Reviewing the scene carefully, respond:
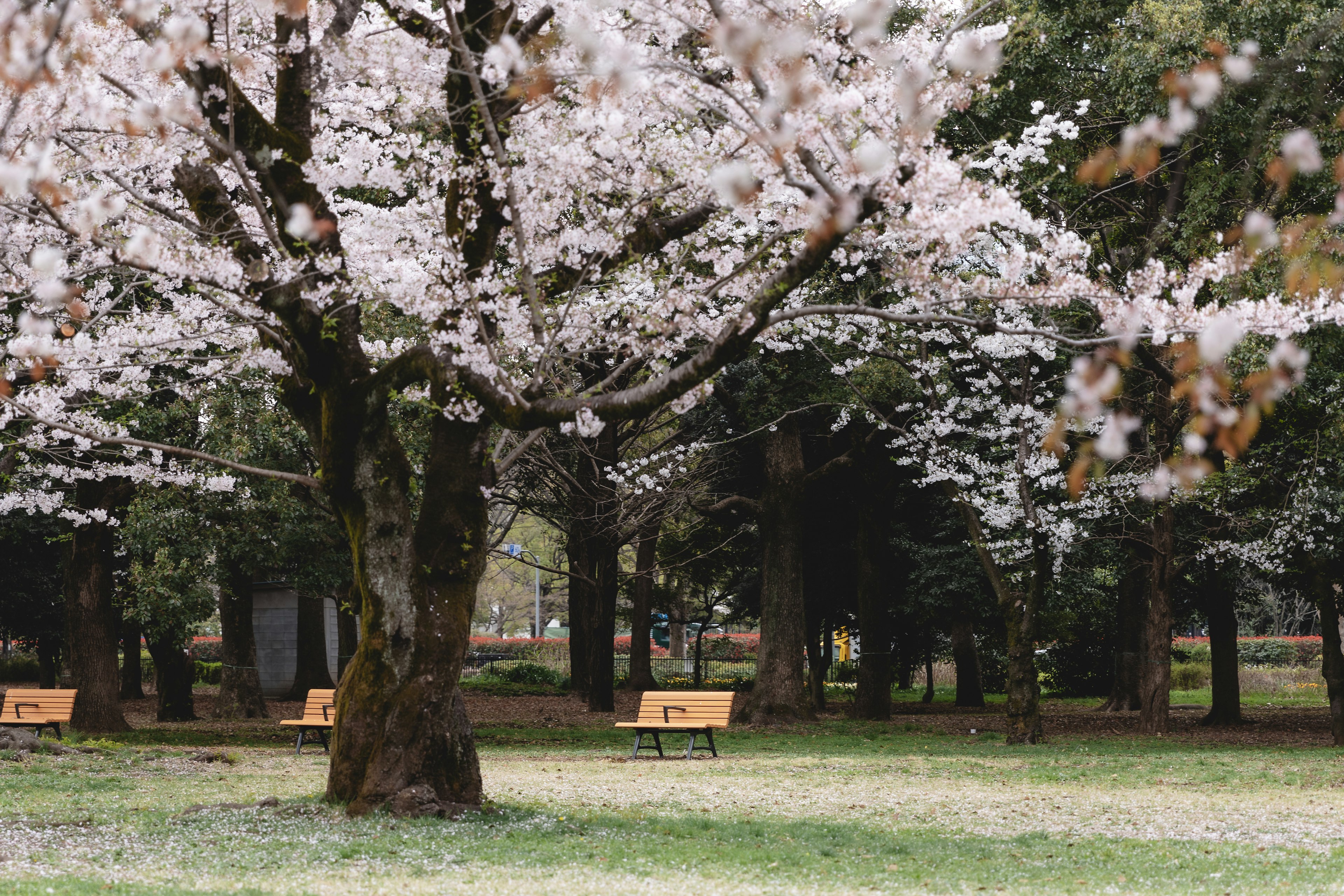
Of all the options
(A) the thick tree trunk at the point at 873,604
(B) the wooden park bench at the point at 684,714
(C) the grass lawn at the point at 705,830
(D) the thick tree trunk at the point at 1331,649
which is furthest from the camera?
(A) the thick tree trunk at the point at 873,604

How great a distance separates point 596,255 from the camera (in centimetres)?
779

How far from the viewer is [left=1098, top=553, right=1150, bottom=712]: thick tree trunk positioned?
19641 mm

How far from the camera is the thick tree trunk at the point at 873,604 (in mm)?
20172

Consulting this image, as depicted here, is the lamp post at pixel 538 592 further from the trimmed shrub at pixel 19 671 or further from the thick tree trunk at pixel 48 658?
the thick tree trunk at pixel 48 658

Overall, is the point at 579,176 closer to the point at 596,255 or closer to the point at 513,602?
the point at 596,255

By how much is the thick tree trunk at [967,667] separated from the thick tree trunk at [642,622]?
6.49 m

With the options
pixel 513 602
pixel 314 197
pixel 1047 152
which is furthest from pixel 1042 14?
pixel 513 602

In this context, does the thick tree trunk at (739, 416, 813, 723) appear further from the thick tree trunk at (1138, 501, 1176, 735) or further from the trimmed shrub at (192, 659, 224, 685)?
the trimmed shrub at (192, 659, 224, 685)

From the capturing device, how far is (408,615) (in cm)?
755

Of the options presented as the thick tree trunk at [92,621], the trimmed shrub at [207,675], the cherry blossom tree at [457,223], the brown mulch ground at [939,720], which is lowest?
the trimmed shrub at [207,675]

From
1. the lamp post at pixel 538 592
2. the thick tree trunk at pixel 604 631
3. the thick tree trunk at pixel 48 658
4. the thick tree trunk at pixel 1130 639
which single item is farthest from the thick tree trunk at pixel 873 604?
the lamp post at pixel 538 592

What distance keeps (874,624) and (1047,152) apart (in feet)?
29.5

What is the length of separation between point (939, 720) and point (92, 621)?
1382 centimetres

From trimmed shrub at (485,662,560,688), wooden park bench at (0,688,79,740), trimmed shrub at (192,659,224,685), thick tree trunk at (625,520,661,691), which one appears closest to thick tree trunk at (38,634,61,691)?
trimmed shrub at (192,659,224,685)
